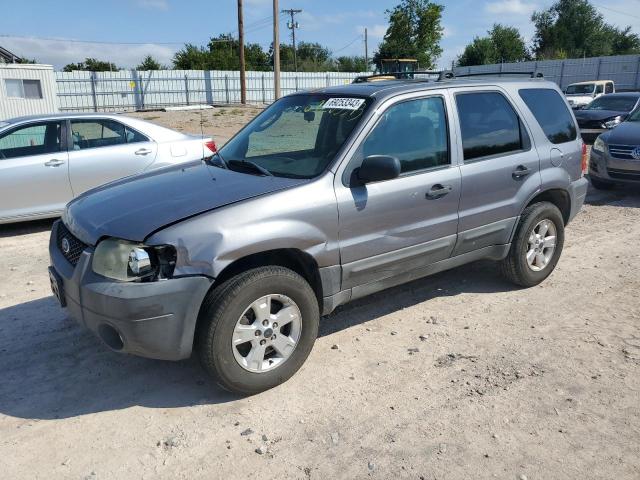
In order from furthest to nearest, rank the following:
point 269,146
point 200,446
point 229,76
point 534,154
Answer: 1. point 229,76
2. point 534,154
3. point 269,146
4. point 200,446

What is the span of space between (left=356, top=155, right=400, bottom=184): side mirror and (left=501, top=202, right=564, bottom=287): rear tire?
182 centimetres

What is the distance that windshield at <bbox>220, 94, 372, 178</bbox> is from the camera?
3830 mm

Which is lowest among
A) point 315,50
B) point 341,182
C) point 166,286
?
point 166,286

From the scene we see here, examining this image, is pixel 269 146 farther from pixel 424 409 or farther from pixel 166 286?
pixel 424 409

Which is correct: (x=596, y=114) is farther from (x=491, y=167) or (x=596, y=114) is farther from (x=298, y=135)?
(x=298, y=135)

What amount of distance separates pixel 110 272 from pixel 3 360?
144cm

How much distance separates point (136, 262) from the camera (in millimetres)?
3053

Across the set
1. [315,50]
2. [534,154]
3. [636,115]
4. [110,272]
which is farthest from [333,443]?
[315,50]

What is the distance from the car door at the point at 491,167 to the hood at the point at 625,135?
16.5 feet

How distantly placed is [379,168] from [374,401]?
4.73ft

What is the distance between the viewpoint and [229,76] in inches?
1481

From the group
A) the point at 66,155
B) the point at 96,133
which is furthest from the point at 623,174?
the point at 66,155

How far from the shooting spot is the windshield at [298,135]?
383 centimetres

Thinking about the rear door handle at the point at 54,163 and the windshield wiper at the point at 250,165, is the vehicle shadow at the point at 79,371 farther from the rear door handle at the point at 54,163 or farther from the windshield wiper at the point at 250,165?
the rear door handle at the point at 54,163
